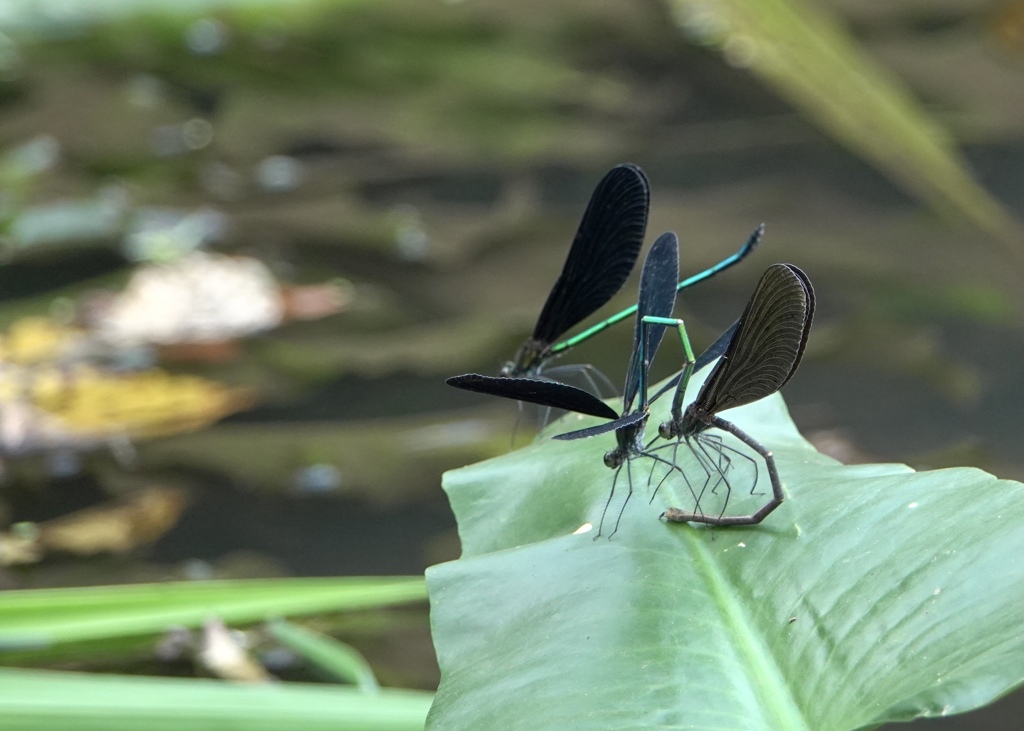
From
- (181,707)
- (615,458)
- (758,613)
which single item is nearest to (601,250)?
(615,458)

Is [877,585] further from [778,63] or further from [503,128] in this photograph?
[503,128]

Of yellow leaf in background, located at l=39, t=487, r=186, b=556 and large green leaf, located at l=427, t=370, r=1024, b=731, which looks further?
yellow leaf in background, located at l=39, t=487, r=186, b=556

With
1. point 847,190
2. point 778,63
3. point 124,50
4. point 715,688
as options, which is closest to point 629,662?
point 715,688

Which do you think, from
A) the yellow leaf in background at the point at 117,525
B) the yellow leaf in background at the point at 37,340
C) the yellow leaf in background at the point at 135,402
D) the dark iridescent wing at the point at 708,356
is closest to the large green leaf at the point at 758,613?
the dark iridescent wing at the point at 708,356

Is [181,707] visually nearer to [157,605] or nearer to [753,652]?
[157,605]

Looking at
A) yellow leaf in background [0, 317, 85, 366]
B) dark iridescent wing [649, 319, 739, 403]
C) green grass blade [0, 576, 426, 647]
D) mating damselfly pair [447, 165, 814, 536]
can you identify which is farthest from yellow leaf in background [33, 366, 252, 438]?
dark iridescent wing [649, 319, 739, 403]

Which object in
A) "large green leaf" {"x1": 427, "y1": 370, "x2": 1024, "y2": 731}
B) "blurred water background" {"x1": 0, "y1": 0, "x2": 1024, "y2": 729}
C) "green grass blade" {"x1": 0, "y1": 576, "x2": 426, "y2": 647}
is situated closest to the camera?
"large green leaf" {"x1": 427, "y1": 370, "x2": 1024, "y2": 731}

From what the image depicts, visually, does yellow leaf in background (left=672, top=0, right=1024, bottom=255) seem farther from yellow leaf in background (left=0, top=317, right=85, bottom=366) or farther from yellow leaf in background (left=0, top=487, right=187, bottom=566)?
yellow leaf in background (left=0, top=317, right=85, bottom=366)
